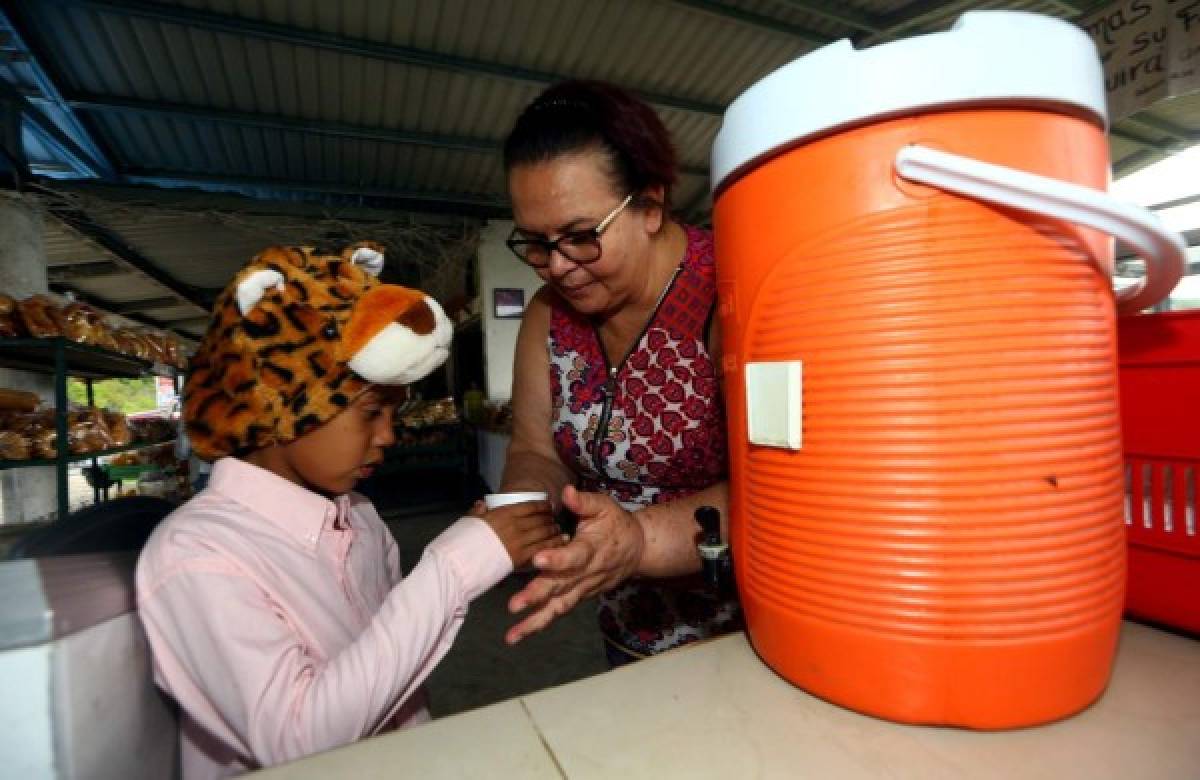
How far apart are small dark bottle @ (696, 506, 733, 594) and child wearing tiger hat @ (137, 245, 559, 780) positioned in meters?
0.26

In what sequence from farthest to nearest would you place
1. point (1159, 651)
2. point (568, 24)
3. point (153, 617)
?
point (568, 24), point (153, 617), point (1159, 651)

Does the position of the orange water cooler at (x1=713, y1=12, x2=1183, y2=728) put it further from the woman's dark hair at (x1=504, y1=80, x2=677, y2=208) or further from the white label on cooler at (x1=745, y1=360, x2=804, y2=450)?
the woman's dark hair at (x1=504, y1=80, x2=677, y2=208)

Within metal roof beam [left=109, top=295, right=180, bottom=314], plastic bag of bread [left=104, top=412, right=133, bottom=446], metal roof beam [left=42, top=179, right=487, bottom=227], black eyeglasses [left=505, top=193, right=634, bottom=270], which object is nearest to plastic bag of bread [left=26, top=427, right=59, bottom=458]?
plastic bag of bread [left=104, top=412, right=133, bottom=446]

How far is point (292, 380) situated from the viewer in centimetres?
91

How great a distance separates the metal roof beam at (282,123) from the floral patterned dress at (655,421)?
11.6 ft

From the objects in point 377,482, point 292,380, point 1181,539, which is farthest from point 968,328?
point 377,482

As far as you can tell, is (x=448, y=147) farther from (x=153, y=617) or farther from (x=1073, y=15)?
(x=153, y=617)

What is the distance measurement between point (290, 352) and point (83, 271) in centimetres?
917

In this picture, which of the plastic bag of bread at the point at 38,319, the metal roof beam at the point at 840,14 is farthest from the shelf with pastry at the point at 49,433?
the metal roof beam at the point at 840,14

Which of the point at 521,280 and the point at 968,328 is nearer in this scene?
the point at 968,328

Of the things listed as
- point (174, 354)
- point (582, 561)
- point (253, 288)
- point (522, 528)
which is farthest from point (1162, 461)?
point (174, 354)

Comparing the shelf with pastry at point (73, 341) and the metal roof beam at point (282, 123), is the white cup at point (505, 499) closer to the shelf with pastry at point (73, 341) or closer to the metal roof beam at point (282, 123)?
the shelf with pastry at point (73, 341)

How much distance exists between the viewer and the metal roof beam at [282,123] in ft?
11.6

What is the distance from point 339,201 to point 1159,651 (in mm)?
5580
